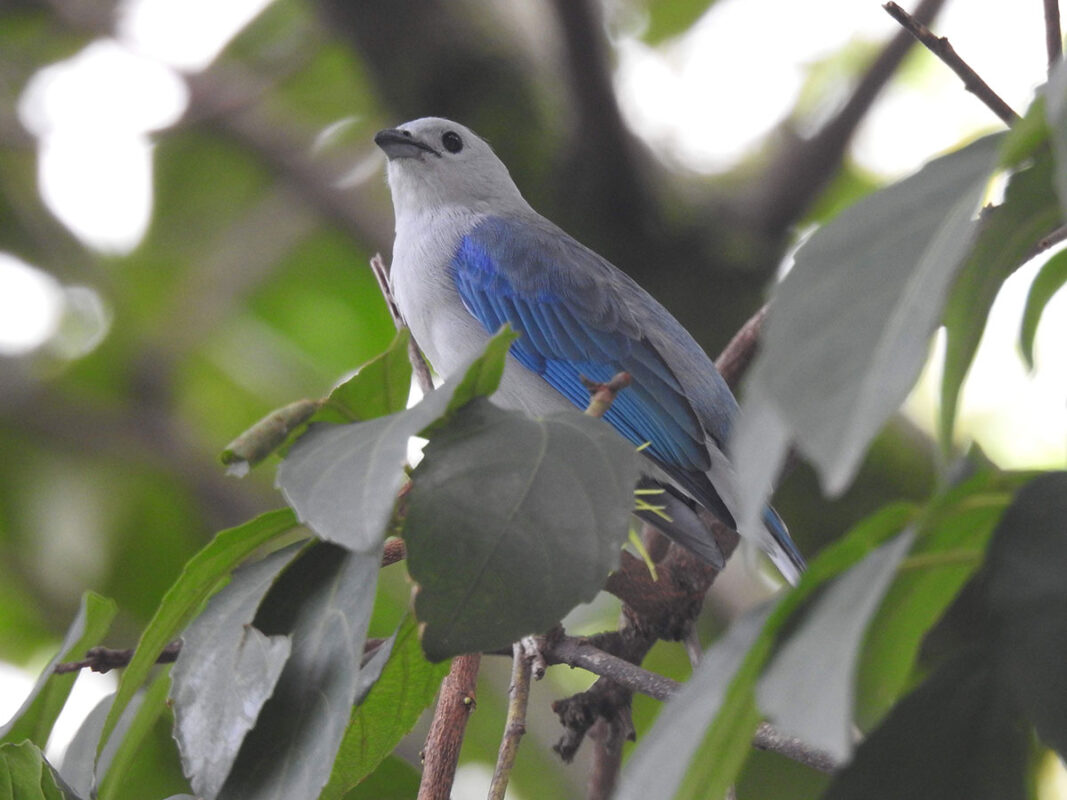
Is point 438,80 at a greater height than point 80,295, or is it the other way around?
point 438,80

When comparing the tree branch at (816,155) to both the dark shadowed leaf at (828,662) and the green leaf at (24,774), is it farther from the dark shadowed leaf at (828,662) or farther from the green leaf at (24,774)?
the dark shadowed leaf at (828,662)

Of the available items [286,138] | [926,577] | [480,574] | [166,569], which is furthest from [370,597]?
[286,138]

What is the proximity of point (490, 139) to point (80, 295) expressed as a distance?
2299 mm

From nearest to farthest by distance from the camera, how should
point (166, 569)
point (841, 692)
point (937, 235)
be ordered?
point (841, 692), point (937, 235), point (166, 569)

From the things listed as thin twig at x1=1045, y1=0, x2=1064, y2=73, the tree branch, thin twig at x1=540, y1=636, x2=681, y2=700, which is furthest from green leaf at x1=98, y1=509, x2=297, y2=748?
the tree branch

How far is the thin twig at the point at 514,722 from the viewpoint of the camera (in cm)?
152

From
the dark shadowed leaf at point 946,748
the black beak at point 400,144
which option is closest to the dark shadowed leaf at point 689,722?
the dark shadowed leaf at point 946,748

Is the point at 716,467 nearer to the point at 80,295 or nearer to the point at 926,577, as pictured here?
the point at 926,577

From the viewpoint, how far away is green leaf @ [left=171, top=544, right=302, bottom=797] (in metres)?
1.46

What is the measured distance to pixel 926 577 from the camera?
1.20 metres

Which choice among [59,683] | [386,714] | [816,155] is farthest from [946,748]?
[816,155]

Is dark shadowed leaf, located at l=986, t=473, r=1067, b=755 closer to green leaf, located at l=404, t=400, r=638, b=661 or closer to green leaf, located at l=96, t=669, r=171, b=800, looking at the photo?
green leaf, located at l=404, t=400, r=638, b=661


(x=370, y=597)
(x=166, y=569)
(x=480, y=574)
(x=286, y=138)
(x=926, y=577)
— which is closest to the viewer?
(x=926, y=577)

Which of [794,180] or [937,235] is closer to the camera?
[937,235]
